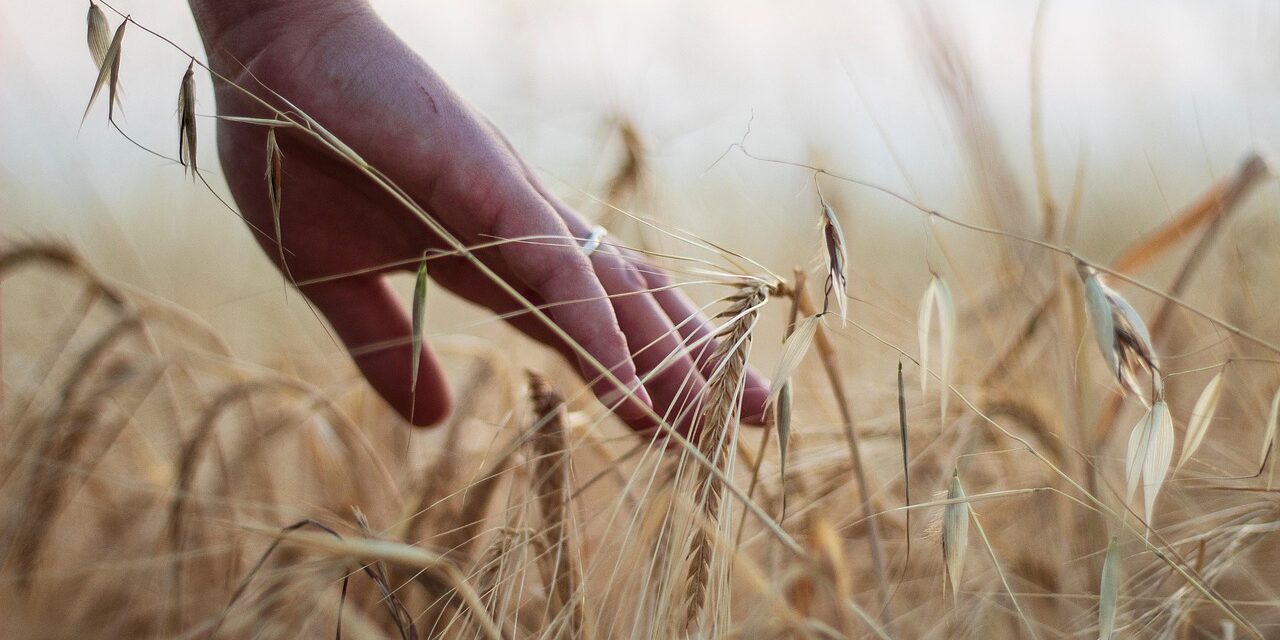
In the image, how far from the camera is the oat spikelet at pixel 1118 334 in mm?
366

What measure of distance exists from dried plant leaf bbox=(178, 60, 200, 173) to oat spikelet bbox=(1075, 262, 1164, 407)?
42 cm

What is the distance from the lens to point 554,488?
0.54 m

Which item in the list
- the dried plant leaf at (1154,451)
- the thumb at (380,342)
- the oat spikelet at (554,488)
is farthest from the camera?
the thumb at (380,342)

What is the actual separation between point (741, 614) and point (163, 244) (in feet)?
3.57

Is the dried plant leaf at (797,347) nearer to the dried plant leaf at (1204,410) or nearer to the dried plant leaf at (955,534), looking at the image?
the dried plant leaf at (955,534)

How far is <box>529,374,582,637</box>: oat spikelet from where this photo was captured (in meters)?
0.48

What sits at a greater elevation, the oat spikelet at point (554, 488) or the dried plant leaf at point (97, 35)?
the dried plant leaf at point (97, 35)

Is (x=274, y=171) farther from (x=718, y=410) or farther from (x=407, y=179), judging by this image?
(x=718, y=410)

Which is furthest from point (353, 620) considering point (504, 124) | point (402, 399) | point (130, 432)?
point (504, 124)

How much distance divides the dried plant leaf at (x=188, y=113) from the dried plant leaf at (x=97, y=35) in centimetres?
7

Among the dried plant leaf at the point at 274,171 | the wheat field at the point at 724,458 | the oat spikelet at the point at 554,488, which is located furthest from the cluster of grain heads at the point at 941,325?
the dried plant leaf at the point at 274,171

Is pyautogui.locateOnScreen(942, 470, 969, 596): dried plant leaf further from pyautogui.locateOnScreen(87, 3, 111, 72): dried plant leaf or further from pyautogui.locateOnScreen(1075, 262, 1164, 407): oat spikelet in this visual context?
pyautogui.locateOnScreen(87, 3, 111, 72): dried plant leaf

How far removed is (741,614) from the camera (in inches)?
25.2

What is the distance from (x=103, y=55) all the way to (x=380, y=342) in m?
0.32
